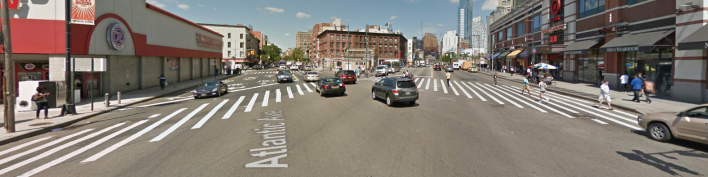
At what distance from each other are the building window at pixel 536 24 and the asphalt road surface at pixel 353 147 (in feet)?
106

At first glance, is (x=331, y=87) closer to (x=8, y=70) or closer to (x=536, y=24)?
(x=8, y=70)

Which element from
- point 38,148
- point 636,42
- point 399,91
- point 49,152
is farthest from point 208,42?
point 636,42

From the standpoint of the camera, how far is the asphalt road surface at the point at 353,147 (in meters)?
6.08

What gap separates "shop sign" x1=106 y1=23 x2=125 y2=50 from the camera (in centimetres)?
2009

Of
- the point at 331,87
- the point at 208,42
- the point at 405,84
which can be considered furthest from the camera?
the point at 208,42

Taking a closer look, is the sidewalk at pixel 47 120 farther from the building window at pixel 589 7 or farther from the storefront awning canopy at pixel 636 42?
the building window at pixel 589 7

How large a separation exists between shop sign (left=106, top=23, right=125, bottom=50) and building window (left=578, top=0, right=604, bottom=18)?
1494 inches

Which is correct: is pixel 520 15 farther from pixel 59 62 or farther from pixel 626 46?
pixel 59 62

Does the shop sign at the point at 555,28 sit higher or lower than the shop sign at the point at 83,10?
higher

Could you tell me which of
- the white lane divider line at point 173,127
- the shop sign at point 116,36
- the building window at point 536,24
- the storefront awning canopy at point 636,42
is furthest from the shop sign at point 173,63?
the building window at point 536,24

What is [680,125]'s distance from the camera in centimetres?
802

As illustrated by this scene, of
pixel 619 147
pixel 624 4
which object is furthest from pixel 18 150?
pixel 624 4

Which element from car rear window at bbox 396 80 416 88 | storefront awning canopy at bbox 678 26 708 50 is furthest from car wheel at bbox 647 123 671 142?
storefront awning canopy at bbox 678 26 708 50

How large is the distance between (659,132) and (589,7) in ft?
84.8
